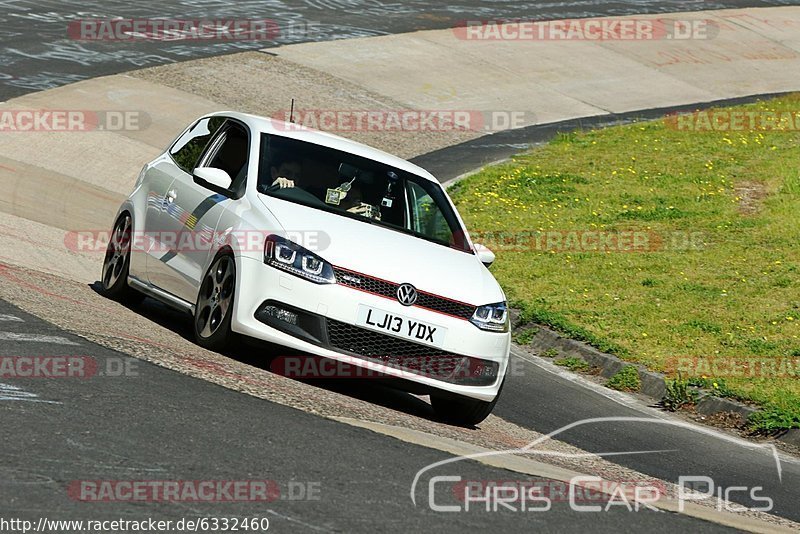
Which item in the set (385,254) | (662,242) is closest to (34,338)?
(385,254)

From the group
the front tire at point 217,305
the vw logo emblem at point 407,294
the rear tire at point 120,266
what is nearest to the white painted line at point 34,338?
the front tire at point 217,305

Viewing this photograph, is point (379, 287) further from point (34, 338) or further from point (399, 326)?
point (34, 338)

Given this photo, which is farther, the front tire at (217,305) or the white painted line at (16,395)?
the front tire at (217,305)

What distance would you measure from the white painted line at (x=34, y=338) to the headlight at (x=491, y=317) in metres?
2.67

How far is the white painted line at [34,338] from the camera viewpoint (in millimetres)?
8336

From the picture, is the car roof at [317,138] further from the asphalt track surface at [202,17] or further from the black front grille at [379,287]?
the asphalt track surface at [202,17]

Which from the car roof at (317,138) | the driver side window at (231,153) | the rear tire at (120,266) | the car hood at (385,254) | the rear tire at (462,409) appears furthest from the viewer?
the rear tire at (120,266)

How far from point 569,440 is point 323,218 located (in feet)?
8.25

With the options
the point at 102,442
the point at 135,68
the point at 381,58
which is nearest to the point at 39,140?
the point at 135,68

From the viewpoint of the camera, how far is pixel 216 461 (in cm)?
626

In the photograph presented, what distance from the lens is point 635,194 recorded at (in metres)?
20.3

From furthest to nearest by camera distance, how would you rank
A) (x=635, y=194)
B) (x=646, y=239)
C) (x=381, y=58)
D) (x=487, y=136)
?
(x=381, y=58)
(x=487, y=136)
(x=635, y=194)
(x=646, y=239)

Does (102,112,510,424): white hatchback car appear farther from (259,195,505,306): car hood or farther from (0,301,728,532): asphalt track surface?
(0,301,728,532): asphalt track surface

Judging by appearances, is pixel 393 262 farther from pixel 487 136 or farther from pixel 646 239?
pixel 487 136
